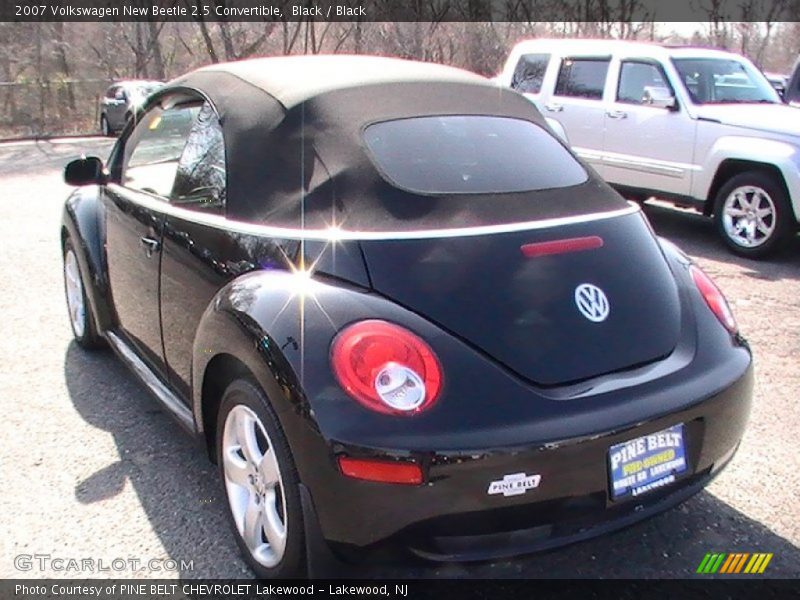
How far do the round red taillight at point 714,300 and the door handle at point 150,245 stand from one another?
2166mm

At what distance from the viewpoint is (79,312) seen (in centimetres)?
453

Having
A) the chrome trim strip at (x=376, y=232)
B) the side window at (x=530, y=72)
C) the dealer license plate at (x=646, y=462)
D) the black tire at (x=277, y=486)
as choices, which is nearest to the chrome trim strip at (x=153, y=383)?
the black tire at (x=277, y=486)

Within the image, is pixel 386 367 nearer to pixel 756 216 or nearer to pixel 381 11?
pixel 756 216

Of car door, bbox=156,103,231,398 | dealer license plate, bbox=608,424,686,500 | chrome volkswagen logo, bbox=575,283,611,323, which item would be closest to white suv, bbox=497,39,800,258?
car door, bbox=156,103,231,398

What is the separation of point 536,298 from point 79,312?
3231 mm

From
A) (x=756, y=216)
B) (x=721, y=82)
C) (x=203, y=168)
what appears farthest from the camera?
(x=721, y=82)

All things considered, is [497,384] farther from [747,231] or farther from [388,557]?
[747,231]

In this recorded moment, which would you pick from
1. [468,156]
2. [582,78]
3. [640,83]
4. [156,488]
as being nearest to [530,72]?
[582,78]

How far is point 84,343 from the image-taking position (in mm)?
4578

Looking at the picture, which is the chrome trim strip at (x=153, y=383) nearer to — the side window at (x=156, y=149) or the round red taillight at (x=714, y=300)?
the side window at (x=156, y=149)

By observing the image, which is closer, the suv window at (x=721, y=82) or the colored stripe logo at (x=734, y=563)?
the colored stripe logo at (x=734, y=563)

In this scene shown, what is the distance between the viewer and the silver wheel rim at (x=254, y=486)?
2361 mm

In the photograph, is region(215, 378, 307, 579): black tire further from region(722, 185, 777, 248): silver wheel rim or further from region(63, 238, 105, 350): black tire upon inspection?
region(722, 185, 777, 248): silver wheel rim

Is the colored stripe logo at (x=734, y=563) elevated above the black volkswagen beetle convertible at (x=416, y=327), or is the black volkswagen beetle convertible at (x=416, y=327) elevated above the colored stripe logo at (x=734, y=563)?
the black volkswagen beetle convertible at (x=416, y=327)
